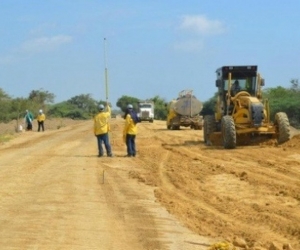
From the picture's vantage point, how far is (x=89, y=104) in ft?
488

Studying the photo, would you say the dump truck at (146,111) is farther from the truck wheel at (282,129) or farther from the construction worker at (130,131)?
the construction worker at (130,131)

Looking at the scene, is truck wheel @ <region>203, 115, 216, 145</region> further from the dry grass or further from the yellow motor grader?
the dry grass

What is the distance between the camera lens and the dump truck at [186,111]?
45.1m

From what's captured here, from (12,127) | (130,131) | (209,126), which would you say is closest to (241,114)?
(209,126)

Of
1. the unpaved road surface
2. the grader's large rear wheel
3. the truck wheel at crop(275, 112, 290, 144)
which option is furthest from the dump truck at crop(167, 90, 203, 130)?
the unpaved road surface

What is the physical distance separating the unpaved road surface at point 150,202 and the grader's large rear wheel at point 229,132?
245 centimetres

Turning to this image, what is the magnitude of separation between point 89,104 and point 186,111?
344ft

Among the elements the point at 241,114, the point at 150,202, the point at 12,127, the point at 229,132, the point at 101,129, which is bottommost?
the point at 150,202

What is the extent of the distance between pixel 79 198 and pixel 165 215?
93.1 inches

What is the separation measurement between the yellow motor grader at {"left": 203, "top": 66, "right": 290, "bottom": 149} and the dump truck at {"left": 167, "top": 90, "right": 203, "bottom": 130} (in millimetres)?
17074

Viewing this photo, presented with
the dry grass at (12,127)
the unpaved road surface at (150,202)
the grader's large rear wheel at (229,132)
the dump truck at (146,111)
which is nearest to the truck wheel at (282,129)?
the grader's large rear wheel at (229,132)

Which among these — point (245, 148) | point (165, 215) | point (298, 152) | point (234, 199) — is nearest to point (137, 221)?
point (165, 215)

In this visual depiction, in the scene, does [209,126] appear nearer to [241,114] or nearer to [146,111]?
[241,114]

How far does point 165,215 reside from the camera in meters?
11.2
